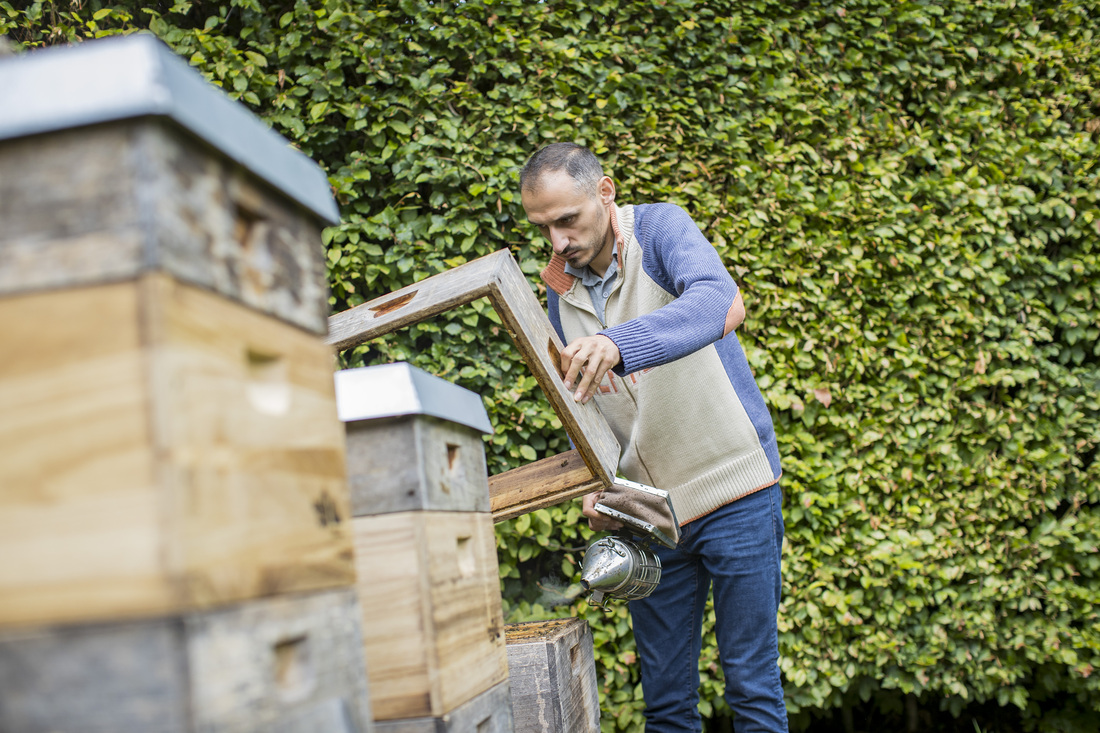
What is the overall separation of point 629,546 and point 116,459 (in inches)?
62.0

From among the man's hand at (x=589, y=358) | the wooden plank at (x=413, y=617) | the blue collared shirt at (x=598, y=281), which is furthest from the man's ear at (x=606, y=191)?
the wooden plank at (x=413, y=617)

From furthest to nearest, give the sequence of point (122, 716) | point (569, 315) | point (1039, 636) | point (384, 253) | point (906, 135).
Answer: point (906, 135) < point (1039, 636) < point (384, 253) < point (569, 315) < point (122, 716)

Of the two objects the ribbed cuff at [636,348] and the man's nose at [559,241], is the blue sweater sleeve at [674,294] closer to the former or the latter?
the ribbed cuff at [636,348]

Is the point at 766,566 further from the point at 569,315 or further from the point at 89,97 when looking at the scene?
the point at 89,97

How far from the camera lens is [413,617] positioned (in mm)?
1029

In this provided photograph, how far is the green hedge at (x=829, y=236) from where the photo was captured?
8.85ft

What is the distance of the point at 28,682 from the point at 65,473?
0.17 metres

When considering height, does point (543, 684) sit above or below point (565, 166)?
below

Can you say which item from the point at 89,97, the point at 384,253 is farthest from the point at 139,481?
the point at 384,253

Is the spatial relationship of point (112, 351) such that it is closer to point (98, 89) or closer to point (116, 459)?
point (116, 459)

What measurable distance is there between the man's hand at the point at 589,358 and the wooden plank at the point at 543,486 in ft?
1.04

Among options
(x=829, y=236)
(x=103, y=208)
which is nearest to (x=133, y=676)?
(x=103, y=208)

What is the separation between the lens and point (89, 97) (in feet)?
2.02

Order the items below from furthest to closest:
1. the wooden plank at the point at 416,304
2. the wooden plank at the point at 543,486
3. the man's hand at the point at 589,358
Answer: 1. the wooden plank at the point at 543,486
2. the man's hand at the point at 589,358
3. the wooden plank at the point at 416,304
